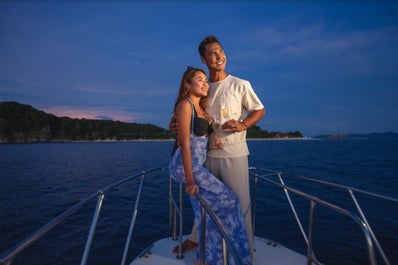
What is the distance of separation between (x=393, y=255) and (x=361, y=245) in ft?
2.75

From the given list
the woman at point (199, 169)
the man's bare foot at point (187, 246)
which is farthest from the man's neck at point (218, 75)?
the man's bare foot at point (187, 246)

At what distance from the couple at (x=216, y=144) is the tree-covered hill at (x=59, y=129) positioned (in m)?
147

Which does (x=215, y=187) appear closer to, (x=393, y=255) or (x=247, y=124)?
(x=247, y=124)

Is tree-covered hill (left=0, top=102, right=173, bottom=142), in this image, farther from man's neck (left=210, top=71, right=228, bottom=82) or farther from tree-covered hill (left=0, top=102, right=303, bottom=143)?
man's neck (left=210, top=71, right=228, bottom=82)

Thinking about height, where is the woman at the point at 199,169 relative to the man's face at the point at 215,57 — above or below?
below

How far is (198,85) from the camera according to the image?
219cm

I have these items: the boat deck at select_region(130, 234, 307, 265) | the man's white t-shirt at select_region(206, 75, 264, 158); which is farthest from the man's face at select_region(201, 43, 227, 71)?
the boat deck at select_region(130, 234, 307, 265)

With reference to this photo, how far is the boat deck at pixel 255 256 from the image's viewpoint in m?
2.64

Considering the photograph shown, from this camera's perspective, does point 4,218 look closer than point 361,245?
No

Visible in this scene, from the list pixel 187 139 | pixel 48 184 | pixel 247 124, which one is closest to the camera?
pixel 187 139

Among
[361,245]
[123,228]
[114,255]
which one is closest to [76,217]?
[123,228]

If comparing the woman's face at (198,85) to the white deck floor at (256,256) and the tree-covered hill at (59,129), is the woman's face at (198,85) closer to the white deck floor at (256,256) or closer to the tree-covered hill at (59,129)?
the white deck floor at (256,256)

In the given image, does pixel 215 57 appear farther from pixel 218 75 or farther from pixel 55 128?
pixel 55 128

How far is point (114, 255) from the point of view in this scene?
6.80 meters
